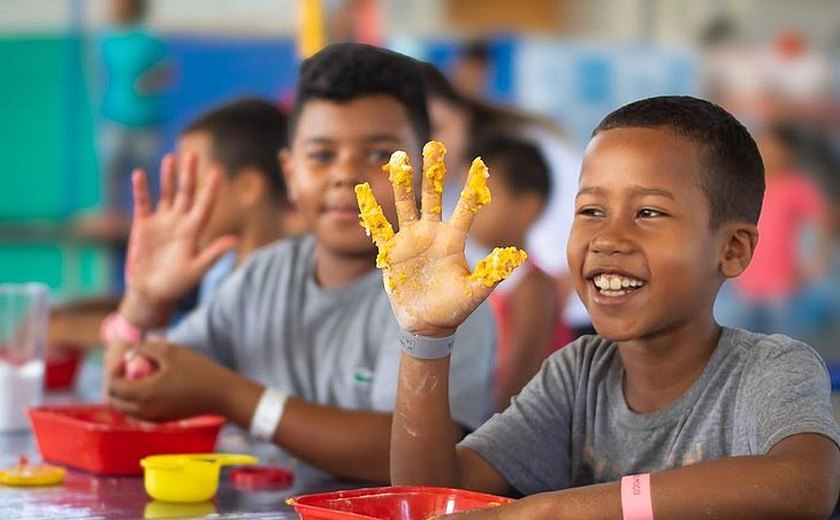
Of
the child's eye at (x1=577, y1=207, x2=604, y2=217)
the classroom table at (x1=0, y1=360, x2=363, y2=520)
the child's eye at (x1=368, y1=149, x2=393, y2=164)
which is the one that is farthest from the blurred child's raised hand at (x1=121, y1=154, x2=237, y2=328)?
the child's eye at (x1=577, y1=207, x2=604, y2=217)

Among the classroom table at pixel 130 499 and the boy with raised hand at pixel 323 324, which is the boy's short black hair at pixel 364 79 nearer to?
the boy with raised hand at pixel 323 324

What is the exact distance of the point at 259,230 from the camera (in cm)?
307

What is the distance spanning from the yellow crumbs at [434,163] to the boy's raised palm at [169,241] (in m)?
0.89

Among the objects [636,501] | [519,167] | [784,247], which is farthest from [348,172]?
[784,247]

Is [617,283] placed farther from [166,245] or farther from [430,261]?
[166,245]

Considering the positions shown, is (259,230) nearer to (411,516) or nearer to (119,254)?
(411,516)

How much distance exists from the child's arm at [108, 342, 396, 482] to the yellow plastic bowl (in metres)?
0.17

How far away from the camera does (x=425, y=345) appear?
4.80ft

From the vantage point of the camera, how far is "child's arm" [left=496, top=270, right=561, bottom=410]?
10.0ft

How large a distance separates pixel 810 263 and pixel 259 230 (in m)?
4.17

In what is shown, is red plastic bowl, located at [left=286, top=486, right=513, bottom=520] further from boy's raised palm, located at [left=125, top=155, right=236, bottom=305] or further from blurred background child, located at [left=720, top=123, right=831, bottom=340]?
blurred background child, located at [left=720, top=123, right=831, bottom=340]

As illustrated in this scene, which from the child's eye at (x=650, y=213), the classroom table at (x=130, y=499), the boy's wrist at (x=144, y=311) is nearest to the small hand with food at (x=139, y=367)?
the classroom table at (x=130, y=499)

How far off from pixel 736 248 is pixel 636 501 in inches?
14.9

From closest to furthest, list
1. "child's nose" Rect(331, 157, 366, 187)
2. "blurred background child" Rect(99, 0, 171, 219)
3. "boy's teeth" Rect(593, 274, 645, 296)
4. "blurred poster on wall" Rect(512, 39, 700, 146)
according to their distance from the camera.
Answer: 1. "boy's teeth" Rect(593, 274, 645, 296)
2. "child's nose" Rect(331, 157, 366, 187)
3. "blurred poster on wall" Rect(512, 39, 700, 146)
4. "blurred background child" Rect(99, 0, 171, 219)
